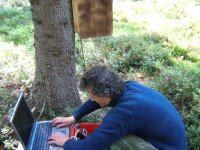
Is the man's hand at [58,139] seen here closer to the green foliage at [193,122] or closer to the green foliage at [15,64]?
the green foliage at [193,122]

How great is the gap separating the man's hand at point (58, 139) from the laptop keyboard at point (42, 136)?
0.08 metres

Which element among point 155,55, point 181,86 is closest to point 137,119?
point 181,86

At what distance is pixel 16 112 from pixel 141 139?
3.68 ft

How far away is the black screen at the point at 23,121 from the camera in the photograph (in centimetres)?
284

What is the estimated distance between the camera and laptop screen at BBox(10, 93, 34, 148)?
2793 mm

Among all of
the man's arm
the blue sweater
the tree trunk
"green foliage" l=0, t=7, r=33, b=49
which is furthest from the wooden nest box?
"green foliage" l=0, t=7, r=33, b=49

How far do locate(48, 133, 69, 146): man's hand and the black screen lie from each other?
23 cm

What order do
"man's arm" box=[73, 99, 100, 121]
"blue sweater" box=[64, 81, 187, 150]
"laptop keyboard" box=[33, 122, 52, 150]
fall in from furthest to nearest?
1. "man's arm" box=[73, 99, 100, 121]
2. "laptop keyboard" box=[33, 122, 52, 150]
3. "blue sweater" box=[64, 81, 187, 150]

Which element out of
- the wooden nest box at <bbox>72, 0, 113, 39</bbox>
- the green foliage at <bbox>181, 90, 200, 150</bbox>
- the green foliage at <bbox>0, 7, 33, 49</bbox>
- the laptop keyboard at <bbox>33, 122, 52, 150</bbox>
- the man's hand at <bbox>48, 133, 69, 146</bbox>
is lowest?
the green foliage at <bbox>181, 90, 200, 150</bbox>

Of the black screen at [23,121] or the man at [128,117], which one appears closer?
the man at [128,117]

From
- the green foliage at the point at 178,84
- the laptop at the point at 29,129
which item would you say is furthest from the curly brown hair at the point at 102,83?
the green foliage at the point at 178,84

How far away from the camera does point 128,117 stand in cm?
256

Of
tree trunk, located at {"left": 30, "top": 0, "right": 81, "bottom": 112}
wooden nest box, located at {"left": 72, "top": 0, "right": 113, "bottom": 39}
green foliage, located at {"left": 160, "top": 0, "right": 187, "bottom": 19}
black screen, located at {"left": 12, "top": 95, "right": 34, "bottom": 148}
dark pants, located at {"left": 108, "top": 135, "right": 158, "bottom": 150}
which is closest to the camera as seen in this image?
dark pants, located at {"left": 108, "top": 135, "right": 158, "bottom": 150}

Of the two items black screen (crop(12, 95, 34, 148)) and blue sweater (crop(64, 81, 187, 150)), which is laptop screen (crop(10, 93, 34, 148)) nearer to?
black screen (crop(12, 95, 34, 148))
